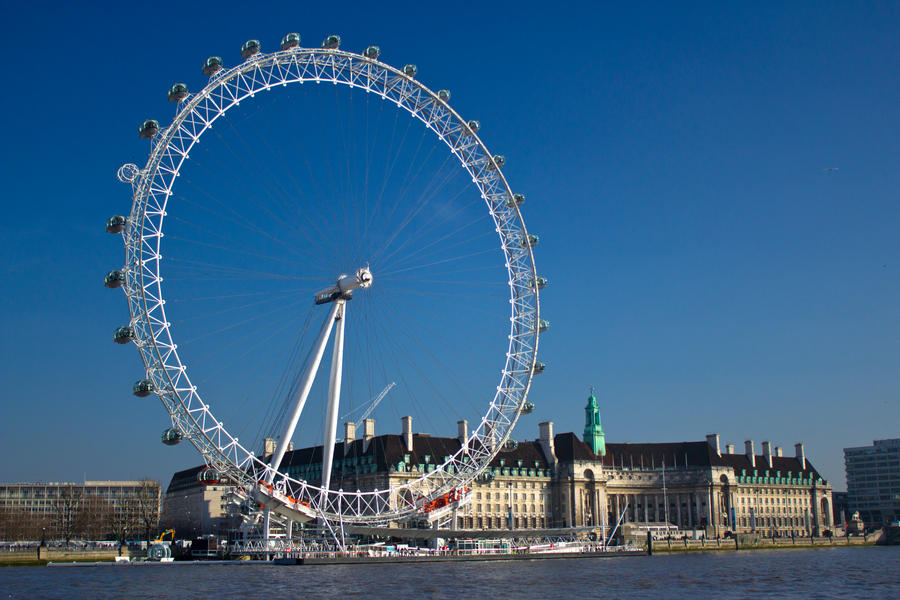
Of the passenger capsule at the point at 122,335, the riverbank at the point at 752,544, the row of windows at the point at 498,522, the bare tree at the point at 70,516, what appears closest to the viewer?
the passenger capsule at the point at 122,335

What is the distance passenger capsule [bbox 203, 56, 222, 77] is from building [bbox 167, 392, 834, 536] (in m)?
72.9

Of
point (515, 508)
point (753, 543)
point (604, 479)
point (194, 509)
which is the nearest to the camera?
point (753, 543)

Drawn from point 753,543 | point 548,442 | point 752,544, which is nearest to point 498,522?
point 548,442

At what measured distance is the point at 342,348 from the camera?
2894 inches

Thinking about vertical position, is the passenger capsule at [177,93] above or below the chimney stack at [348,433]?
above

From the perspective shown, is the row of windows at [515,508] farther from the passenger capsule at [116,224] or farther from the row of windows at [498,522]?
the passenger capsule at [116,224]

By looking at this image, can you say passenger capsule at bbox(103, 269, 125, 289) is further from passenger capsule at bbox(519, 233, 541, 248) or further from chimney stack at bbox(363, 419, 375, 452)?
chimney stack at bbox(363, 419, 375, 452)

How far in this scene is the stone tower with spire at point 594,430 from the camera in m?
160

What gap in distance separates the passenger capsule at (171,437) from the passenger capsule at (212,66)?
76.5 ft

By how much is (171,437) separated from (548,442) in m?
92.9

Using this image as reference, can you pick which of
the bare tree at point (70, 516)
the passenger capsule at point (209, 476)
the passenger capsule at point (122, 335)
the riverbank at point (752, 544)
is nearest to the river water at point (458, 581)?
the passenger capsule at point (209, 476)

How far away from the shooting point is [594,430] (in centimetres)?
16025

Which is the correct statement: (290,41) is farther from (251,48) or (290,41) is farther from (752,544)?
(752,544)

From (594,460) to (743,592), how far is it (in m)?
97.6
